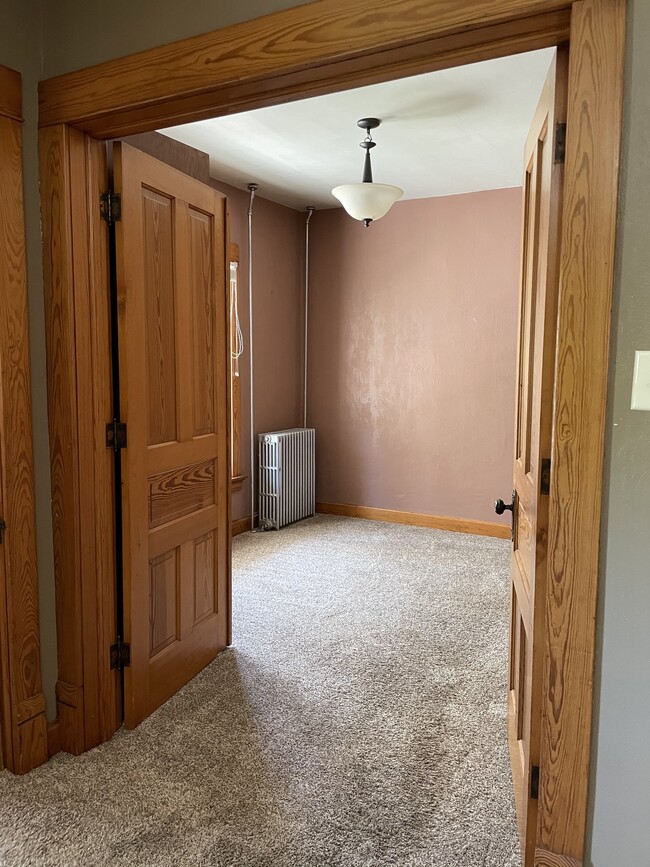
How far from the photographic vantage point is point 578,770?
1.35 metres

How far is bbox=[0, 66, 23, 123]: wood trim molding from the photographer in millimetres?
1812

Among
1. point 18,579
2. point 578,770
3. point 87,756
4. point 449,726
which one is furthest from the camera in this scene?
point 449,726

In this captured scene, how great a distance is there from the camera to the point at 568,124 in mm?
1267

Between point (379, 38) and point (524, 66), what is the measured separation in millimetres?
1675

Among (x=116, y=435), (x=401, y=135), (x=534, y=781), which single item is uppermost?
(x=401, y=135)

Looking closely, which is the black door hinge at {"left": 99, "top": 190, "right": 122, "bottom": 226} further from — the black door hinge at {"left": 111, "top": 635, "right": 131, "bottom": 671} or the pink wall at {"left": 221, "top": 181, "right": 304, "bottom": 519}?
the pink wall at {"left": 221, "top": 181, "right": 304, "bottom": 519}

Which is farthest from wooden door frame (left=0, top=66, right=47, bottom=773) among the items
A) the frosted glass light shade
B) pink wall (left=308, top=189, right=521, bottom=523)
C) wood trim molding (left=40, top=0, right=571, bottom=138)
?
pink wall (left=308, top=189, right=521, bottom=523)

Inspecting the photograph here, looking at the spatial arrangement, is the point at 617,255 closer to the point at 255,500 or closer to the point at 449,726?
the point at 449,726

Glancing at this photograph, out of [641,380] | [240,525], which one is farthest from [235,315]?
[641,380]

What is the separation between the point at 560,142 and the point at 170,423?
5.38 ft

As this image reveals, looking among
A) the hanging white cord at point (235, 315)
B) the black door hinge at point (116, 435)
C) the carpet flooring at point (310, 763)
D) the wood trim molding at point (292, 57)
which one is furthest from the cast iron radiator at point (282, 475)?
the wood trim molding at point (292, 57)

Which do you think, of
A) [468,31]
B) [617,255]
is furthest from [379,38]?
[617,255]

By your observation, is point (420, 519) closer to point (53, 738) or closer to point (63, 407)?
point (53, 738)

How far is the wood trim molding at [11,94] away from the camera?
1812mm
